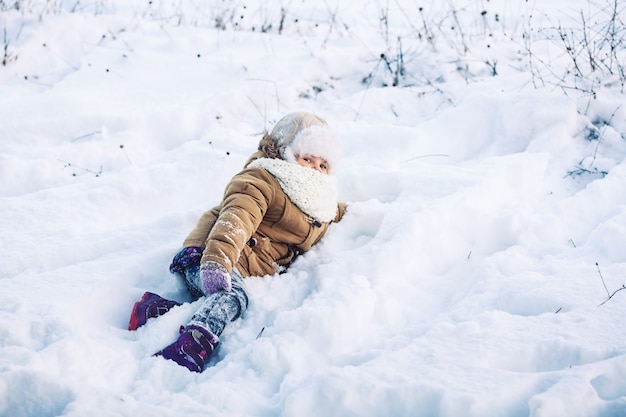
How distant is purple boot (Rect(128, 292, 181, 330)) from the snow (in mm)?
48

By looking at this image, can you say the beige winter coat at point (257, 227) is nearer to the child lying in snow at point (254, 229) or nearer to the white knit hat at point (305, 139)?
the child lying in snow at point (254, 229)

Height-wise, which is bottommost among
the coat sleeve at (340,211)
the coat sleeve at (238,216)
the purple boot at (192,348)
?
the purple boot at (192,348)

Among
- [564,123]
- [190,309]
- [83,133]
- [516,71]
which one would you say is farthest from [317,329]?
[516,71]

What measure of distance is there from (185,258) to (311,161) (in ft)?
2.85

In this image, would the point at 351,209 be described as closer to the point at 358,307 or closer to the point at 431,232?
the point at 431,232

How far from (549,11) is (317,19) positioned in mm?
3097

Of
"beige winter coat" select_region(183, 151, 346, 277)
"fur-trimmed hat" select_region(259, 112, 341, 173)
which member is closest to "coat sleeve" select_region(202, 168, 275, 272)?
"beige winter coat" select_region(183, 151, 346, 277)

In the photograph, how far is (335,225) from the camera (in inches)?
121

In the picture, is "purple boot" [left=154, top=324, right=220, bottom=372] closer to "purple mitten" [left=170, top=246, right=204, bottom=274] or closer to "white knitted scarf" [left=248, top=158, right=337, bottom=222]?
"purple mitten" [left=170, top=246, right=204, bottom=274]

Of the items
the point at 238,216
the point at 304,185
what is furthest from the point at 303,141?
the point at 238,216

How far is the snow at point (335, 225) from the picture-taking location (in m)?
1.81

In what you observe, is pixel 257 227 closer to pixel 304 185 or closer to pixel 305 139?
pixel 304 185

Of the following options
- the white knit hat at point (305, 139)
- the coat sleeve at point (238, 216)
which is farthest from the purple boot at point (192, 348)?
the white knit hat at point (305, 139)

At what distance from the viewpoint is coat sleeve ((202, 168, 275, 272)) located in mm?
2387
